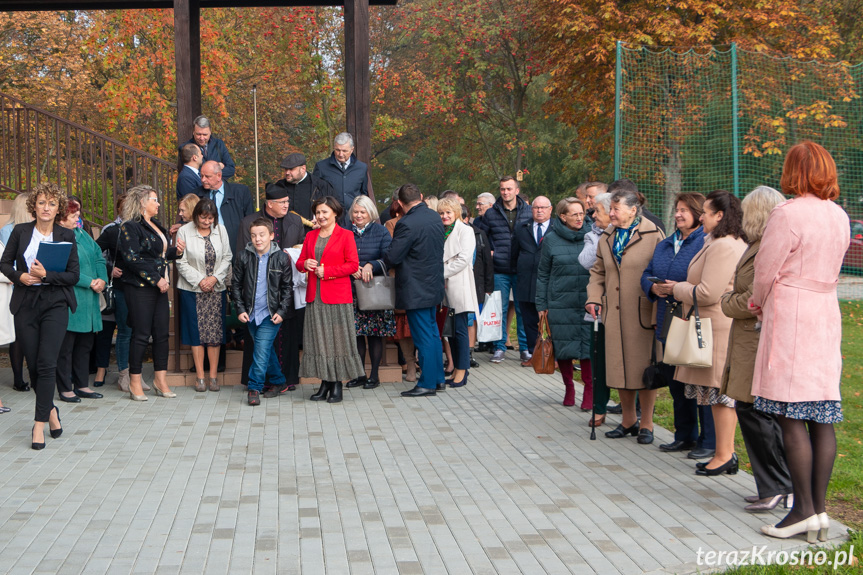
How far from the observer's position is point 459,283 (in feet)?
31.4

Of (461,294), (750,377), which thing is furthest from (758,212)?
(461,294)

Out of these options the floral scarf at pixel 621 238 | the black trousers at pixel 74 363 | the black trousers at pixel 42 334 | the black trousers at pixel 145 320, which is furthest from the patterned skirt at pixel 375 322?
the black trousers at pixel 42 334

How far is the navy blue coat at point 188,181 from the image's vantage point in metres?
9.62

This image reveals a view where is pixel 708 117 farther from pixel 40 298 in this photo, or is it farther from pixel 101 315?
pixel 40 298

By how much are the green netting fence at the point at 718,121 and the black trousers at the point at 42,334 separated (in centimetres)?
1382

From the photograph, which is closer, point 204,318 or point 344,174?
point 204,318

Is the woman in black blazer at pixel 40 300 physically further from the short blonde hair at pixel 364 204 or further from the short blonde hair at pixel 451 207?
the short blonde hair at pixel 451 207

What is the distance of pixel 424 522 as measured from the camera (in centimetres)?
505

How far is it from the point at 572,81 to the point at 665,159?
6796mm

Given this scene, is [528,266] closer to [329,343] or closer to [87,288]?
[329,343]

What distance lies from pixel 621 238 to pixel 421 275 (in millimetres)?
2452

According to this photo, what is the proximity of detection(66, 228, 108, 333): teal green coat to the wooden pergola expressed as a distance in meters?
1.79

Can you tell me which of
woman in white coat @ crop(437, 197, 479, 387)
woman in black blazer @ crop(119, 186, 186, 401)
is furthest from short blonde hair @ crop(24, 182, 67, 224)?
woman in white coat @ crop(437, 197, 479, 387)

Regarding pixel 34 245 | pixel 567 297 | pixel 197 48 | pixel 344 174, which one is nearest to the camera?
pixel 34 245
